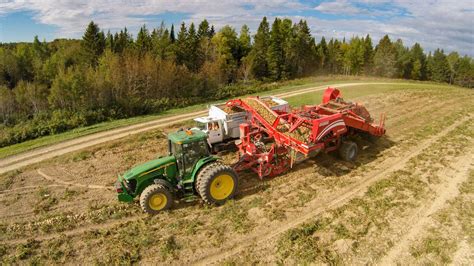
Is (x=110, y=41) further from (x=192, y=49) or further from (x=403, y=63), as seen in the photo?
(x=403, y=63)

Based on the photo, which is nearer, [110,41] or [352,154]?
[352,154]

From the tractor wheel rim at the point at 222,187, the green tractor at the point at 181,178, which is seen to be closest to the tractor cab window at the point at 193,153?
the green tractor at the point at 181,178

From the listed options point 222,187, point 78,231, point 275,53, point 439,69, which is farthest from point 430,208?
point 439,69

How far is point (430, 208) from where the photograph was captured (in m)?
10.0

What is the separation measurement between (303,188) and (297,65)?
2105 inches

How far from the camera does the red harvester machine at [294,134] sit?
38.7 feet

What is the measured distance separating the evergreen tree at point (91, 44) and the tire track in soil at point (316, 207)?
39.2 meters

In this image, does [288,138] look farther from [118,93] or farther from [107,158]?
[118,93]

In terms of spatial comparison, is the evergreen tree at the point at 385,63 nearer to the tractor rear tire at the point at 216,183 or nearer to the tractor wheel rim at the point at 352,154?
the tractor wheel rim at the point at 352,154

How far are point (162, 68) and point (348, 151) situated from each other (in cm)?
2476

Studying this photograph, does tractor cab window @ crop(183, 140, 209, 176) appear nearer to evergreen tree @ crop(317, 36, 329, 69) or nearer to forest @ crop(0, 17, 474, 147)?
forest @ crop(0, 17, 474, 147)

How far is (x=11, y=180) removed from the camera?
43.3ft

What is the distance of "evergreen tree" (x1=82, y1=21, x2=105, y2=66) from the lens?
137 ft

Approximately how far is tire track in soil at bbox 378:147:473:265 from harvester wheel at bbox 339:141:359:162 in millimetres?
3258
